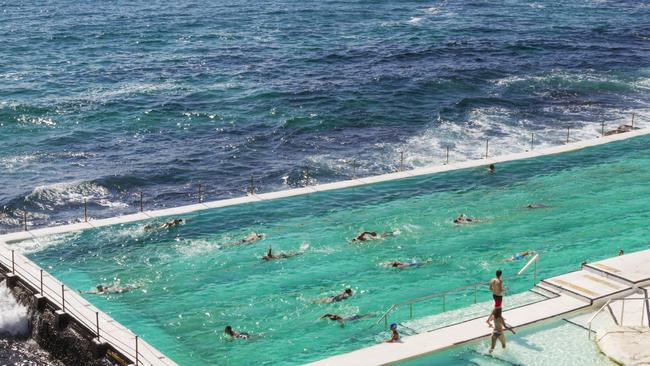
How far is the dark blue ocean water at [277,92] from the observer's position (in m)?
53.8

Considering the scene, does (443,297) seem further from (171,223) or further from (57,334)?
(171,223)

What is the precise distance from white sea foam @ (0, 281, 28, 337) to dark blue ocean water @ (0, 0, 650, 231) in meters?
14.6

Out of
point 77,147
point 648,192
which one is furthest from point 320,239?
point 77,147

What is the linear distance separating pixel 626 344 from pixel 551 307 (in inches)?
143

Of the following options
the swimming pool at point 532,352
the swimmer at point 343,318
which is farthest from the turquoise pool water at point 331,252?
the swimming pool at point 532,352

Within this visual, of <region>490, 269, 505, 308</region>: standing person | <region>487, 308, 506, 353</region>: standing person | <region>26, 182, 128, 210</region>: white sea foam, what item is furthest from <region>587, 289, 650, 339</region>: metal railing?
<region>26, 182, 128, 210</region>: white sea foam

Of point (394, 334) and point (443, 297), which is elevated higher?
point (394, 334)

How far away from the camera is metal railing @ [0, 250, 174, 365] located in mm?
27484

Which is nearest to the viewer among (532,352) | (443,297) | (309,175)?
(532,352)

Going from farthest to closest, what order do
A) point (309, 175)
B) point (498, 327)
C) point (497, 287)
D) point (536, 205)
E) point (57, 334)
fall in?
point (309, 175), point (536, 205), point (57, 334), point (498, 327), point (497, 287)

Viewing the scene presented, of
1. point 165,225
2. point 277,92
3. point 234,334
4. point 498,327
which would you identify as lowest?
point 277,92

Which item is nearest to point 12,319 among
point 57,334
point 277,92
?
point 57,334

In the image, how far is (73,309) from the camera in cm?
3075

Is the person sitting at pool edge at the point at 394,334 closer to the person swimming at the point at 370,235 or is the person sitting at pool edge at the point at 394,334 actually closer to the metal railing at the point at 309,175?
the person swimming at the point at 370,235
